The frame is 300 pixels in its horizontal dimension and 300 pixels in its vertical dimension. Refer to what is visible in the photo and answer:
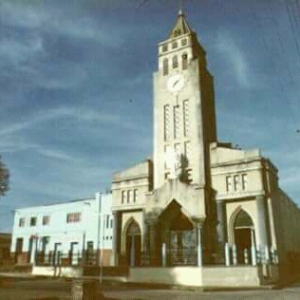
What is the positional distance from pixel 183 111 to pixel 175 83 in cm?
373

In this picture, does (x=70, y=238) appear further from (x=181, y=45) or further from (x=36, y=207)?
(x=181, y=45)

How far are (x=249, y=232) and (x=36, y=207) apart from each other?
3562cm

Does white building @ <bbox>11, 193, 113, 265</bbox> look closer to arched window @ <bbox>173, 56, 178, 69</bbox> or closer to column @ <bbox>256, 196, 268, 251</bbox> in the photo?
arched window @ <bbox>173, 56, 178, 69</bbox>

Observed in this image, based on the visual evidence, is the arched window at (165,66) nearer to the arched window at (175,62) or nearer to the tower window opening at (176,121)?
the arched window at (175,62)

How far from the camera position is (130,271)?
29.1 m

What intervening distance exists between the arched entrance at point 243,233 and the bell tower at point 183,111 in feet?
15.3

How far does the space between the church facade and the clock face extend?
122 millimetres

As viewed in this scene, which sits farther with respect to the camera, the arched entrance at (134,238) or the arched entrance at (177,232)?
the arched entrance at (134,238)

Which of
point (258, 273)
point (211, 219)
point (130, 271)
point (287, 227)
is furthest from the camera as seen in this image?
point (287, 227)

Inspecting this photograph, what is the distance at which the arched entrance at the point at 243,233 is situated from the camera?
33.8 m

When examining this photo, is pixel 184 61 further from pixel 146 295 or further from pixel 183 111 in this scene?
pixel 146 295

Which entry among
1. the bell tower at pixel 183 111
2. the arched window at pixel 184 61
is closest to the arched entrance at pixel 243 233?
the bell tower at pixel 183 111

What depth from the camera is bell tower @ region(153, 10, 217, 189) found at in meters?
36.8

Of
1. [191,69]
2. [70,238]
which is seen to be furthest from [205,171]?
[70,238]
